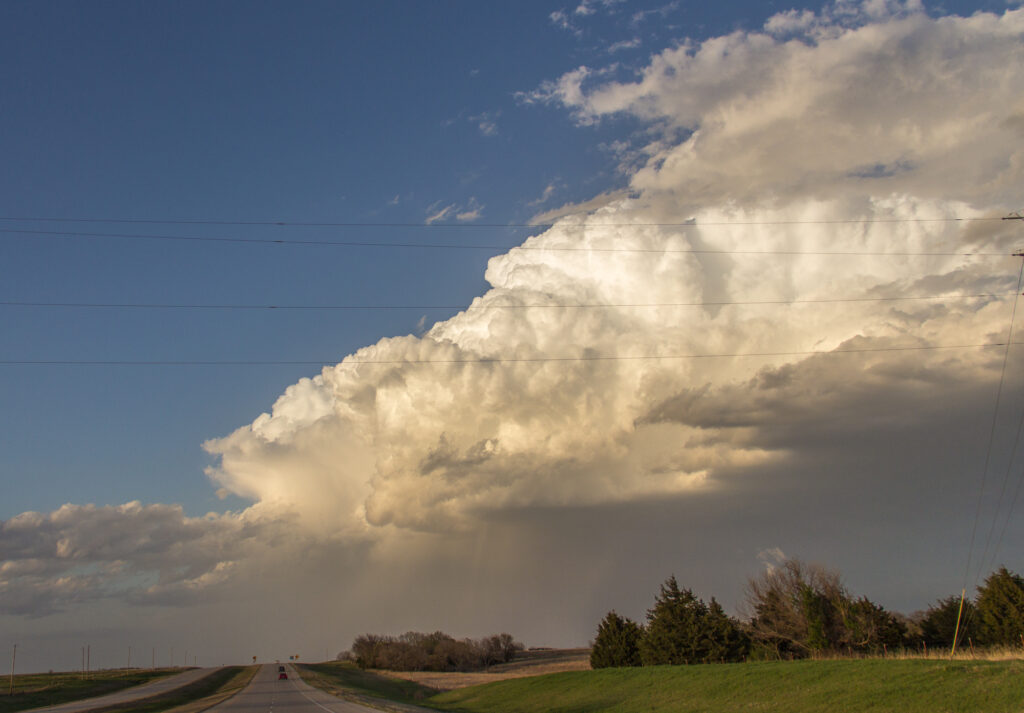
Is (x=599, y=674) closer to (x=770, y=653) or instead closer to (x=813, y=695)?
(x=770, y=653)

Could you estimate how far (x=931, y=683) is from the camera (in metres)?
29.9

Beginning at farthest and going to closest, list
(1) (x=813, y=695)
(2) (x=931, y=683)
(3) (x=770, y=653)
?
(3) (x=770, y=653), (1) (x=813, y=695), (2) (x=931, y=683)

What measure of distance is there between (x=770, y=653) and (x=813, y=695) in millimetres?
40245

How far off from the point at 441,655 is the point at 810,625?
134074 millimetres

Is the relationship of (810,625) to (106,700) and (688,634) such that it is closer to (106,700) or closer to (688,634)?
(688,634)

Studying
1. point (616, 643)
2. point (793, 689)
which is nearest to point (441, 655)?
point (616, 643)

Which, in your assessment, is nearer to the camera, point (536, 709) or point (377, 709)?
point (377, 709)

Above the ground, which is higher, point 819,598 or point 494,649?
point 819,598

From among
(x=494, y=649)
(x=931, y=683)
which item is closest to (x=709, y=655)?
(x=931, y=683)

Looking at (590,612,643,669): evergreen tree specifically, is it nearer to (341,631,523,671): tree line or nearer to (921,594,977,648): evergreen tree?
(921,594,977,648): evergreen tree

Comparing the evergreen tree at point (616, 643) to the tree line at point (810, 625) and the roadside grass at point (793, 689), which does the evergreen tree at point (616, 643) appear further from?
the roadside grass at point (793, 689)

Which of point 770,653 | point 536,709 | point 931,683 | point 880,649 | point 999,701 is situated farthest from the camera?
point 770,653

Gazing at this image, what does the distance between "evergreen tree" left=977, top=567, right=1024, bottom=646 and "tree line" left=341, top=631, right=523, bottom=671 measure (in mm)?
137996

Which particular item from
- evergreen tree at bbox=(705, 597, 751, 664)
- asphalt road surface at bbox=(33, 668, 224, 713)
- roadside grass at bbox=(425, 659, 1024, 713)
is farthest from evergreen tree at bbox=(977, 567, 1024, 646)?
asphalt road surface at bbox=(33, 668, 224, 713)
